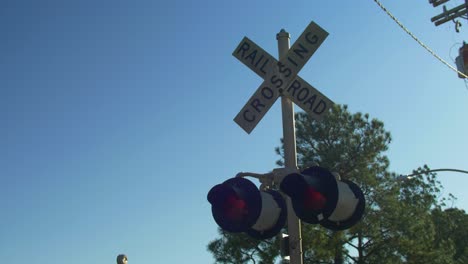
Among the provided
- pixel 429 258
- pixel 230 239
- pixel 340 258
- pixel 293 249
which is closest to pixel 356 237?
pixel 340 258

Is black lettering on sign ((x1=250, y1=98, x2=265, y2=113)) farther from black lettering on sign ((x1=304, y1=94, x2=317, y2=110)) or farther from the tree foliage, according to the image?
the tree foliage

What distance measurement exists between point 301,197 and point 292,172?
365mm

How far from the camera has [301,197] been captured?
3.98 meters

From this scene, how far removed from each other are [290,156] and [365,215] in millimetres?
21218

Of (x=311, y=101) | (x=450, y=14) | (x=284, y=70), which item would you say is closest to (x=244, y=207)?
(x=311, y=101)

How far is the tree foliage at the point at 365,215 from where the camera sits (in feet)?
80.8

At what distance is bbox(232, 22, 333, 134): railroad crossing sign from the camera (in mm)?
4543

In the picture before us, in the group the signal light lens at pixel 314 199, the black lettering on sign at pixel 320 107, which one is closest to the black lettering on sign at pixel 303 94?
the black lettering on sign at pixel 320 107

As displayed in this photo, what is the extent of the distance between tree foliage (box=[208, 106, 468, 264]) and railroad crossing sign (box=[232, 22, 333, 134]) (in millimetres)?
19310

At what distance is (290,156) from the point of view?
448 centimetres

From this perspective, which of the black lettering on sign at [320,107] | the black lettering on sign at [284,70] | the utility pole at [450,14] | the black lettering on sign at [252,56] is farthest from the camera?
the utility pole at [450,14]

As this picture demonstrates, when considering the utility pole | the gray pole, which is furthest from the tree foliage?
the gray pole

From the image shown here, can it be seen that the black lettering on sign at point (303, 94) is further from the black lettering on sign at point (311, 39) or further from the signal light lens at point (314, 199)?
the signal light lens at point (314, 199)

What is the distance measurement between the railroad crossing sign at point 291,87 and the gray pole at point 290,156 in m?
0.09
